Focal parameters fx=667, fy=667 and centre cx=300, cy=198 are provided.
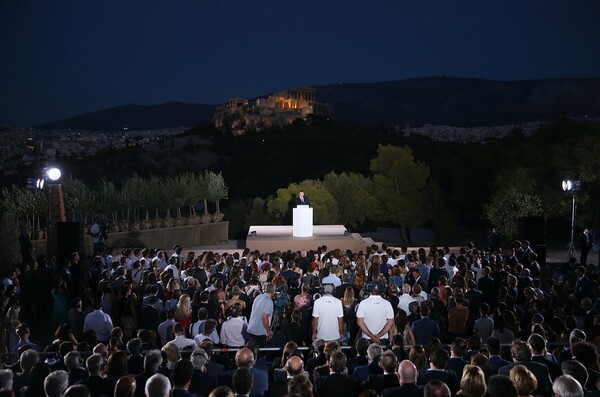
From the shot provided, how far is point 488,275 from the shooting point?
11094mm

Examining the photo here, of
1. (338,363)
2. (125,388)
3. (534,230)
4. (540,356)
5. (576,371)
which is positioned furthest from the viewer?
(534,230)

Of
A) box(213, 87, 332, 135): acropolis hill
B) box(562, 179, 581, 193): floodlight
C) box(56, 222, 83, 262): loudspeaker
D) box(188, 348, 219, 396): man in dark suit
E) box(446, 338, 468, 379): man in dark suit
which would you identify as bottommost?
box(188, 348, 219, 396): man in dark suit

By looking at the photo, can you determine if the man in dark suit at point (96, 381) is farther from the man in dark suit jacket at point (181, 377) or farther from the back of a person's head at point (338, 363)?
the back of a person's head at point (338, 363)

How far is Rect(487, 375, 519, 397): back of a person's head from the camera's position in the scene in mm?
4816

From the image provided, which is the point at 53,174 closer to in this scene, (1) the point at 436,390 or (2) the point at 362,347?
(2) the point at 362,347

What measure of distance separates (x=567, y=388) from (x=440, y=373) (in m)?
1.40

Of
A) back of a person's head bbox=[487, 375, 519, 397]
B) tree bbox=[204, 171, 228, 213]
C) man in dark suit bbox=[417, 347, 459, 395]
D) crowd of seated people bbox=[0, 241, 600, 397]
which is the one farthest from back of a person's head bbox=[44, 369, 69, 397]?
tree bbox=[204, 171, 228, 213]

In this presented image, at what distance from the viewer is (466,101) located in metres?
145

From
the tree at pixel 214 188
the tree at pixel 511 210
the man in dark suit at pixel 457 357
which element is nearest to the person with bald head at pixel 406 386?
the man in dark suit at pixel 457 357

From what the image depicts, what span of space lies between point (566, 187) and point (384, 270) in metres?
9.22

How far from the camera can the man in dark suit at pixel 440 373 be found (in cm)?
595

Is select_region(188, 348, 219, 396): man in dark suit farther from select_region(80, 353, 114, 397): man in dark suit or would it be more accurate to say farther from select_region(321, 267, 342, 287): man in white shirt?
select_region(321, 267, 342, 287): man in white shirt

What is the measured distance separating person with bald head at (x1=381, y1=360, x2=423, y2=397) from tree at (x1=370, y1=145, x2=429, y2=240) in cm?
2579

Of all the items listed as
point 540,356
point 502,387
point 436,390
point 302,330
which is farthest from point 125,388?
point 540,356
